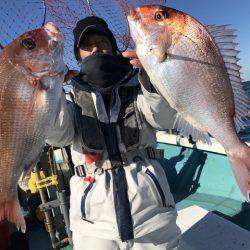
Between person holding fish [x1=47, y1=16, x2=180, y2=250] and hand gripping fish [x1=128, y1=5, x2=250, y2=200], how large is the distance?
53cm

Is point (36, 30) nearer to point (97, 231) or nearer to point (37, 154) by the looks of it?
point (37, 154)

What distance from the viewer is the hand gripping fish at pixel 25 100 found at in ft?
5.93

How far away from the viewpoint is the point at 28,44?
1.87 m

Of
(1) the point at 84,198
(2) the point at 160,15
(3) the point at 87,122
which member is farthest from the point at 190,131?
(1) the point at 84,198

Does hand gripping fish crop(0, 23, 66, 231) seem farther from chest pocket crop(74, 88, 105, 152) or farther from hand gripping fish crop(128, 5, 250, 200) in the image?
chest pocket crop(74, 88, 105, 152)

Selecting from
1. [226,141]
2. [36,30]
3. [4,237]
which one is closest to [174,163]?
[4,237]

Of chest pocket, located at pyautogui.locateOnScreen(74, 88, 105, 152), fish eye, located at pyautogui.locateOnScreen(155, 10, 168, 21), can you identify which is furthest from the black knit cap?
fish eye, located at pyautogui.locateOnScreen(155, 10, 168, 21)

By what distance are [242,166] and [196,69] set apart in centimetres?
62

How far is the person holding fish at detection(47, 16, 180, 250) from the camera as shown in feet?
8.42

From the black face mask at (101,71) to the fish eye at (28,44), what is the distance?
940 mm

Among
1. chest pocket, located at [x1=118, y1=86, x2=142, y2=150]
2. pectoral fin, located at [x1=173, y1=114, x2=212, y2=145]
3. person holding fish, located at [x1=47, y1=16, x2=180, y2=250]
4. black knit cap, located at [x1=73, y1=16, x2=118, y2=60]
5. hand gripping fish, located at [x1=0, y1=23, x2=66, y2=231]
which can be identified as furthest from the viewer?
black knit cap, located at [x1=73, y1=16, x2=118, y2=60]

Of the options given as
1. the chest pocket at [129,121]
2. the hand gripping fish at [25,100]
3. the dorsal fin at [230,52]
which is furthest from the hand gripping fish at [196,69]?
the chest pocket at [129,121]

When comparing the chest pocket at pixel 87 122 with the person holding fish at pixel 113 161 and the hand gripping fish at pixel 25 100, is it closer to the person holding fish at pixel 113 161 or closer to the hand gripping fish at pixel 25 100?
the person holding fish at pixel 113 161

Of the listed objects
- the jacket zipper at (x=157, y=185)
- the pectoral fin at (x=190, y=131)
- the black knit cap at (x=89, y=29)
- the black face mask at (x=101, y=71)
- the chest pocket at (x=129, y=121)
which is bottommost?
the jacket zipper at (x=157, y=185)
